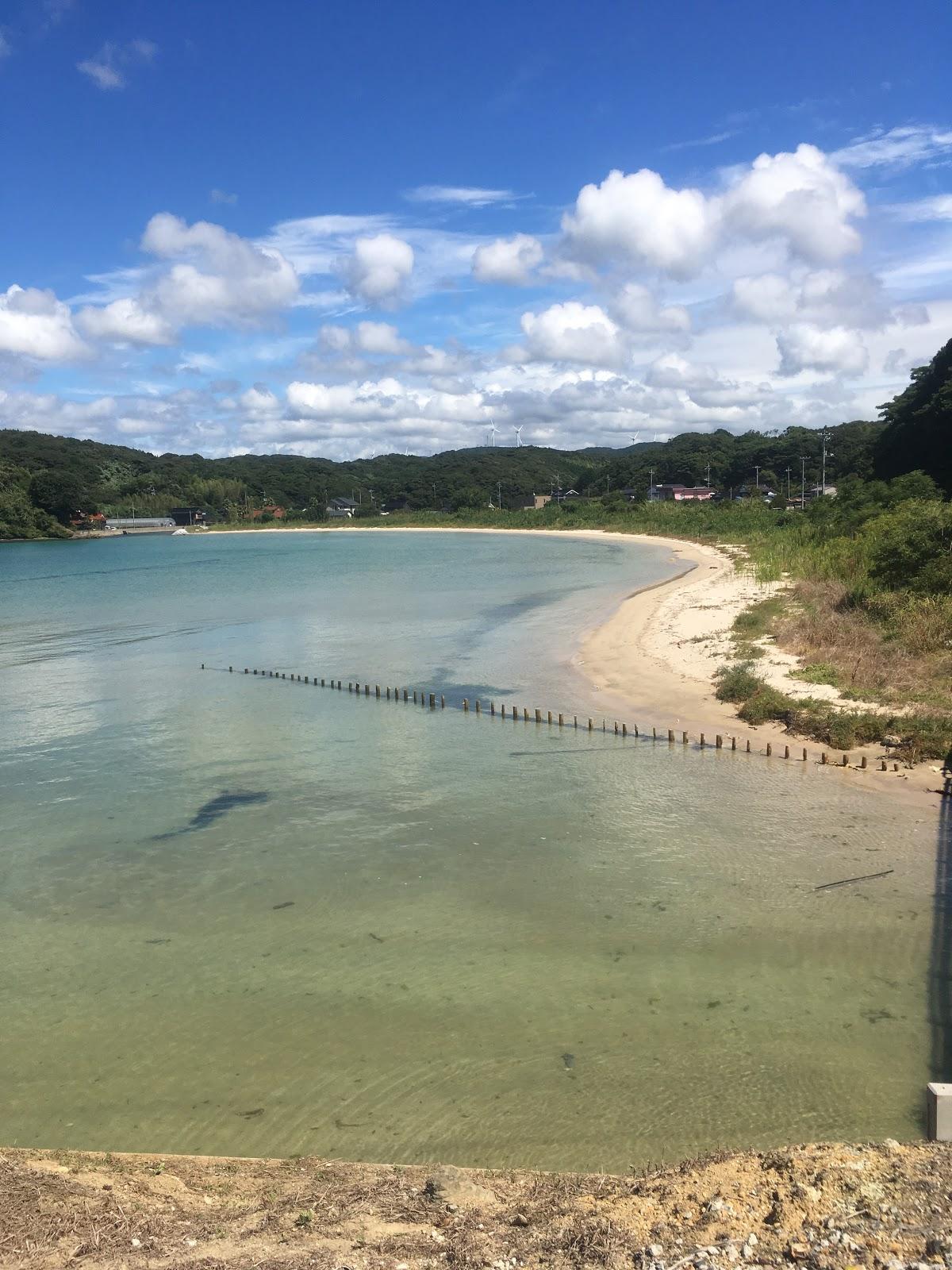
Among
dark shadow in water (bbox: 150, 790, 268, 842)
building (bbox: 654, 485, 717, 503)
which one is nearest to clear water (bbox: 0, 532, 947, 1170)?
dark shadow in water (bbox: 150, 790, 268, 842)

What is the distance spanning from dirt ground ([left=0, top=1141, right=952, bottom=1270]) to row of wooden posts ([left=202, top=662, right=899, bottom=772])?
1245 centimetres

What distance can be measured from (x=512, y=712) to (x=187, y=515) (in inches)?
7115

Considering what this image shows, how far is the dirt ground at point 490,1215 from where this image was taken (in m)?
5.31

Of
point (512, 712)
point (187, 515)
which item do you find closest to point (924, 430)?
point (512, 712)

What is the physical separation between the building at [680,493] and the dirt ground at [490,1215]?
454ft

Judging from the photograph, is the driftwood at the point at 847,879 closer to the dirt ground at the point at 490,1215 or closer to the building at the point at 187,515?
the dirt ground at the point at 490,1215

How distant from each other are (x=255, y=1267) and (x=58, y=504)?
16700cm

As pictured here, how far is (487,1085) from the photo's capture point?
28.7 ft

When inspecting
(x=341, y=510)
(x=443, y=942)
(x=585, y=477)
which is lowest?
(x=443, y=942)

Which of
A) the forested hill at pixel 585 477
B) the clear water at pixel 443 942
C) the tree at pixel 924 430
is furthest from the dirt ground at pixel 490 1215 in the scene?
the forested hill at pixel 585 477

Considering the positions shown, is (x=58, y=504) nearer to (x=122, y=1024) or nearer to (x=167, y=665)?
(x=167, y=665)

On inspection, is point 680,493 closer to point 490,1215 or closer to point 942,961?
point 942,961

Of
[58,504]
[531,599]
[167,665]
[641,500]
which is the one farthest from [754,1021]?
[58,504]

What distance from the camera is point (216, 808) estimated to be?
17.5m
